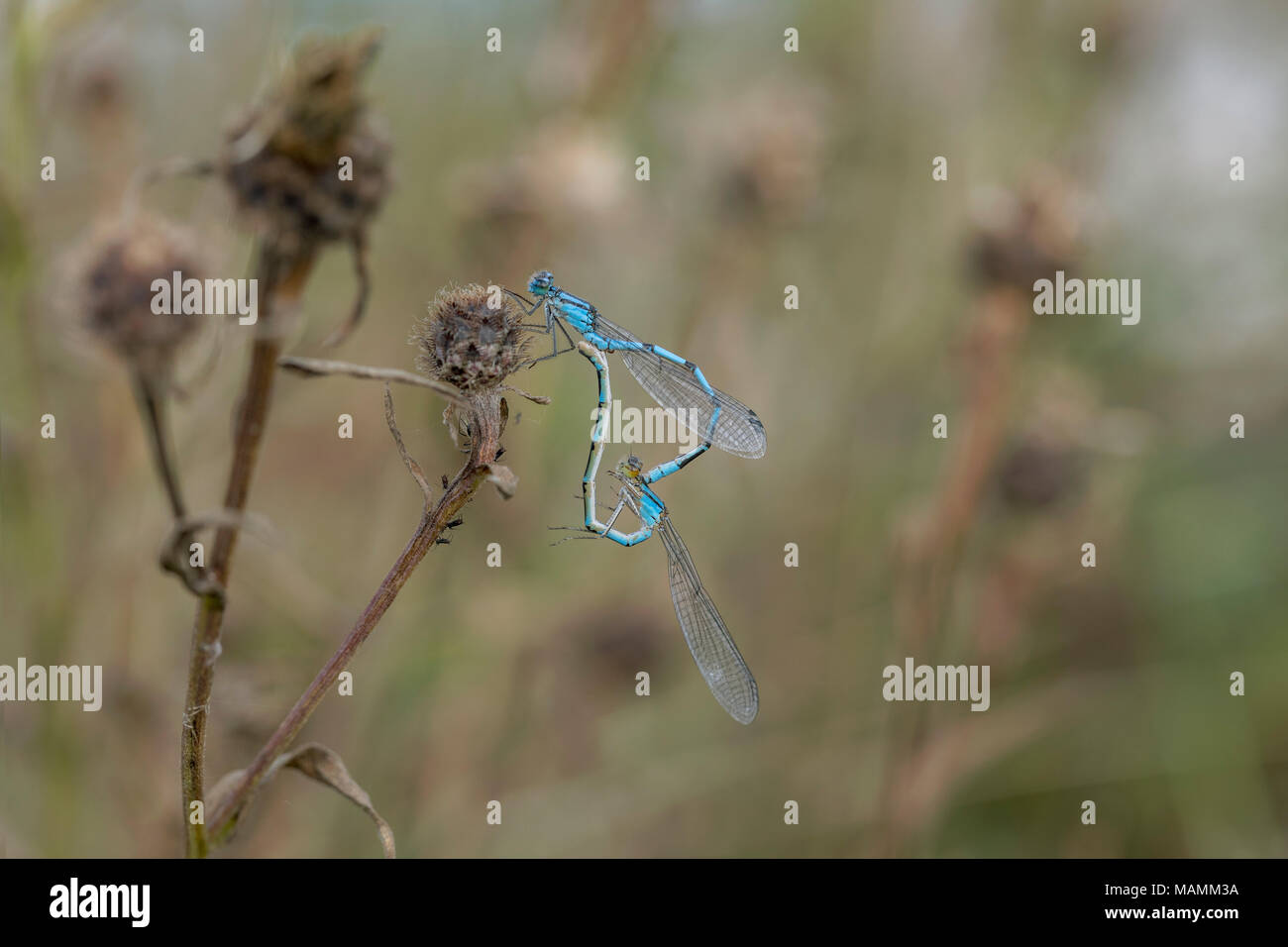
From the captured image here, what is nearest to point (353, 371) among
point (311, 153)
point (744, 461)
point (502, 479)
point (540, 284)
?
point (502, 479)

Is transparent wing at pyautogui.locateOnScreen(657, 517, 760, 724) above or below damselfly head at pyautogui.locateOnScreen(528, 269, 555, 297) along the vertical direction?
below

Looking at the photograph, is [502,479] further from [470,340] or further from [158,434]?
[158,434]

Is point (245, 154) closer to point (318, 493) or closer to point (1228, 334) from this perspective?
point (318, 493)

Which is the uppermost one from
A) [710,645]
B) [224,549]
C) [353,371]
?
[353,371]

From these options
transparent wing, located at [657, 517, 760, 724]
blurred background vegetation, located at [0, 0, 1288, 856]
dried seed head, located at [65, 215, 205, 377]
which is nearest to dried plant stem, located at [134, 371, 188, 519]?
dried seed head, located at [65, 215, 205, 377]

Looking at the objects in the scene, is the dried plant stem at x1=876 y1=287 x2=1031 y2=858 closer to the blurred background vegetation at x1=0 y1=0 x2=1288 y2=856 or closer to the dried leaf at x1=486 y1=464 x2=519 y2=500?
the blurred background vegetation at x1=0 y1=0 x2=1288 y2=856

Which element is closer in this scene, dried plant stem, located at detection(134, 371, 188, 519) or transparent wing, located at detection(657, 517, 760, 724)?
dried plant stem, located at detection(134, 371, 188, 519)
